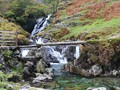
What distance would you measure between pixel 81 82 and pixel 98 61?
340 centimetres

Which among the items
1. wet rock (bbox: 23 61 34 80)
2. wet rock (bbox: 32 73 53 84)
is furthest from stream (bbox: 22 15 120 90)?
wet rock (bbox: 23 61 34 80)

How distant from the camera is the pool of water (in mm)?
15880

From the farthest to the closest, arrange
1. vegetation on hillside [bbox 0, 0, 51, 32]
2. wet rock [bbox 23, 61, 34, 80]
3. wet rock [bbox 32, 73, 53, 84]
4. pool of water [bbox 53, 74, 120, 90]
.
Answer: vegetation on hillside [bbox 0, 0, 51, 32], wet rock [bbox 23, 61, 34, 80], wet rock [bbox 32, 73, 53, 84], pool of water [bbox 53, 74, 120, 90]

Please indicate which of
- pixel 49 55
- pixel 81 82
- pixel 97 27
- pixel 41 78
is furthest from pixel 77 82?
pixel 97 27

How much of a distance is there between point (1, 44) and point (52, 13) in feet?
64.8

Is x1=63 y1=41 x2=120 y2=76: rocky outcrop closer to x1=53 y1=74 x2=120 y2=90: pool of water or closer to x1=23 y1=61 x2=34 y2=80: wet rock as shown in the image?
x1=53 y1=74 x2=120 y2=90: pool of water

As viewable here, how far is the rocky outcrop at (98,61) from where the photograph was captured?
1955 centimetres

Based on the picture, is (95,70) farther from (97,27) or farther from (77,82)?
(97,27)

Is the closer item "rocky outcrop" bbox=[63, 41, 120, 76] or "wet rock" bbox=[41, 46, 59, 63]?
"rocky outcrop" bbox=[63, 41, 120, 76]

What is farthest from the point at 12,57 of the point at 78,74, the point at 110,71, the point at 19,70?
the point at 110,71

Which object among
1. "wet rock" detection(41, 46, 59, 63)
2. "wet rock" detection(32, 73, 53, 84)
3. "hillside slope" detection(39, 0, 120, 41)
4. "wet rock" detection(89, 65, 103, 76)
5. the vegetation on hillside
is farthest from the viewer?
the vegetation on hillside

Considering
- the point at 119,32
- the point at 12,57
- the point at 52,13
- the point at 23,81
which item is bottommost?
the point at 23,81

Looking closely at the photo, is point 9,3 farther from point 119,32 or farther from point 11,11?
point 119,32

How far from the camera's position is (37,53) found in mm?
21328
